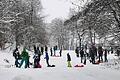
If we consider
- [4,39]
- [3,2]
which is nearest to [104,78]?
[3,2]

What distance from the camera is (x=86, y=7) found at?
16.1 meters

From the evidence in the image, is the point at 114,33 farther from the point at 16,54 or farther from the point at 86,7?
the point at 16,54

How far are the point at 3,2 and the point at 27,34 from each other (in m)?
15.8

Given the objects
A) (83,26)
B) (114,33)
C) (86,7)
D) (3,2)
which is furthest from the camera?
(3,2)

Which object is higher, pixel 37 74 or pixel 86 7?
pixel 86 7

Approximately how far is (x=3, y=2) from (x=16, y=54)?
14696 mm

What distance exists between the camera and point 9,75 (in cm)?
1988

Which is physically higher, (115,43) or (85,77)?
(115,43)

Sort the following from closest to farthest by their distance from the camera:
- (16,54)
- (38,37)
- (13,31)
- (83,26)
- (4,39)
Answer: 1. (83,26)
2. (16,54)
3. (4,39)
4. (13,31)
5. (38,37)

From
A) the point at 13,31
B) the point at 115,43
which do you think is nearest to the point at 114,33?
the point at 115,43

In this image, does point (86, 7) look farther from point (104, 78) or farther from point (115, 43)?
point (115, 43)

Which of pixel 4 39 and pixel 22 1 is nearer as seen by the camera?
pixel 4 39

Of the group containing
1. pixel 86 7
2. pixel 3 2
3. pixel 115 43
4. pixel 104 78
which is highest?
pixel 3 2

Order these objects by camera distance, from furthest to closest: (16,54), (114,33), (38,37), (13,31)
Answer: (38,37) → (13,31) → (16,54) → (114,33)
